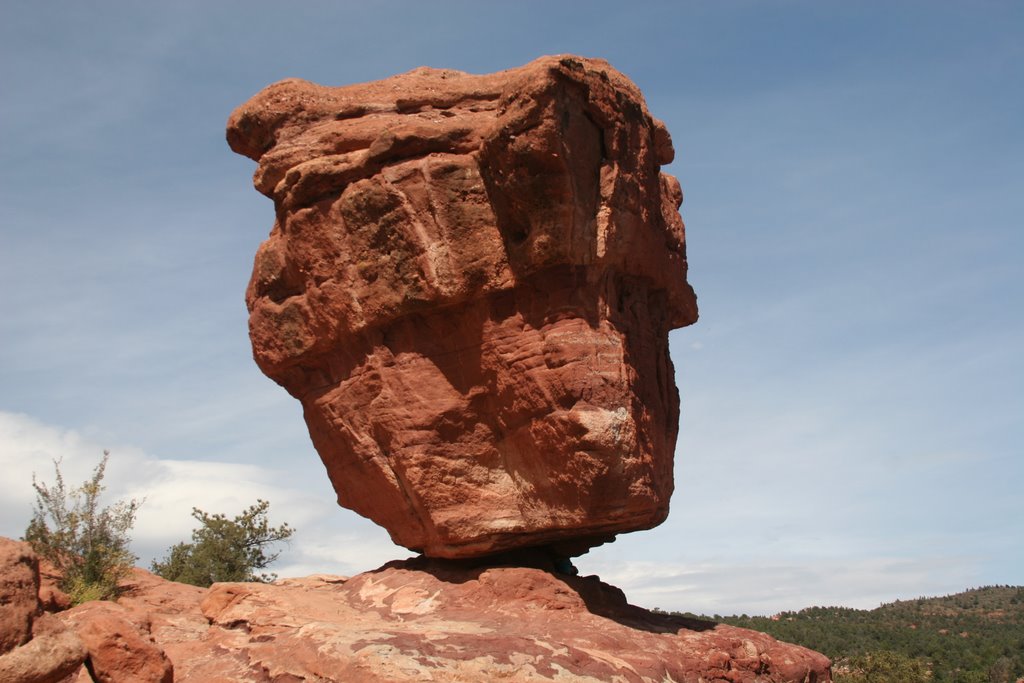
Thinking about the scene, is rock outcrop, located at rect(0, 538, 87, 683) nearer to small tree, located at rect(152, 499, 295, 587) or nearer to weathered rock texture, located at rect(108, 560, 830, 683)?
weathered rock texture, located at rect(108, 560, 830, 683)

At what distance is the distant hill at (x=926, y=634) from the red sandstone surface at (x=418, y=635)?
15256 mm

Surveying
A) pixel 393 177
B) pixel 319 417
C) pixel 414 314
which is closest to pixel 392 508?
pixel 319 417

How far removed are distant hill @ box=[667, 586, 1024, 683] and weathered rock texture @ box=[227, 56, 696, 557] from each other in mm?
16409

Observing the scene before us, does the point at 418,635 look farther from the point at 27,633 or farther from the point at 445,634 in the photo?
the point at 27,633

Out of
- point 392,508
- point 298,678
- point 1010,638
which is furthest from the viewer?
point 1010,638

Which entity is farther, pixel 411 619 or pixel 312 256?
pixel 312 256

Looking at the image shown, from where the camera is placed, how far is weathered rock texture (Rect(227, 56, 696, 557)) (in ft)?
41.2

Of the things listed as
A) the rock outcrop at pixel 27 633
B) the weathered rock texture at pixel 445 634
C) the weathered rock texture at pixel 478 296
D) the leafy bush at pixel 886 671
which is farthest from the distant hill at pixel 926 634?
the rock outcrop at pixel 27 633

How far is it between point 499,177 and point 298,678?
252 inches

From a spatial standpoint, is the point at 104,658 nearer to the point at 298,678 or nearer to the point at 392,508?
the point at 298,678

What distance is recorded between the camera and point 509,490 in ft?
43.9

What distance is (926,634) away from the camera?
3866 cm

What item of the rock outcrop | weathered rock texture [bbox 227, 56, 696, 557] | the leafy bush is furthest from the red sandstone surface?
the leafy bush

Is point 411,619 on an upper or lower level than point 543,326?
lower
